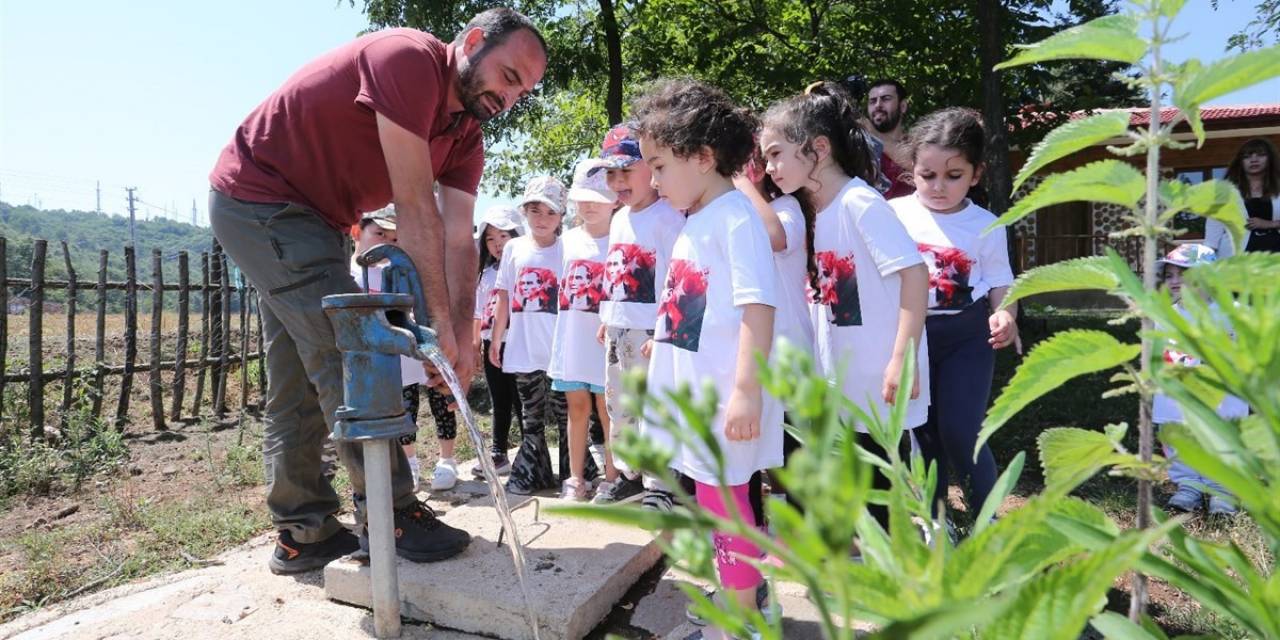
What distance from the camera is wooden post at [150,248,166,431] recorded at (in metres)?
7.29

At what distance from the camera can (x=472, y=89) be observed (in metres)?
2.75

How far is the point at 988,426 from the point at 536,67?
97.3 inches

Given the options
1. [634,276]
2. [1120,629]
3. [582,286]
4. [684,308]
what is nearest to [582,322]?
[582,286]

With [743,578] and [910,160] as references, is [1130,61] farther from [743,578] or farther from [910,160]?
[910,160]

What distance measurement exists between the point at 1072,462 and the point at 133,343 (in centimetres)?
823

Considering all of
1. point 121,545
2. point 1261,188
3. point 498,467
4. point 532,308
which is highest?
point 1261,188

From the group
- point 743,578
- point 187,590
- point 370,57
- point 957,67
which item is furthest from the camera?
point 957,67

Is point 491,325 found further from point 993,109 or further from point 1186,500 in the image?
point 993,109

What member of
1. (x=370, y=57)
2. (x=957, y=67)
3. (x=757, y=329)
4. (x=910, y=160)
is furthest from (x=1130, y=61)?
(x=957, y=67)

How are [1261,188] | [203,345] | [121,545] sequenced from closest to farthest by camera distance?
[121,545], [1261,188], [203,345]

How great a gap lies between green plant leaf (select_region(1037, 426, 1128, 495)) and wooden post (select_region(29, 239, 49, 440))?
7.21 metres

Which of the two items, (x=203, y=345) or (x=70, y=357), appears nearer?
(x=70, y=357)

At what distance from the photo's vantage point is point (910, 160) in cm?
345

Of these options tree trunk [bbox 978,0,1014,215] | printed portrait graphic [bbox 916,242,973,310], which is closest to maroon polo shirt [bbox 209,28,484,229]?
printed portrait graphic [bbox 916,242,973,310]
